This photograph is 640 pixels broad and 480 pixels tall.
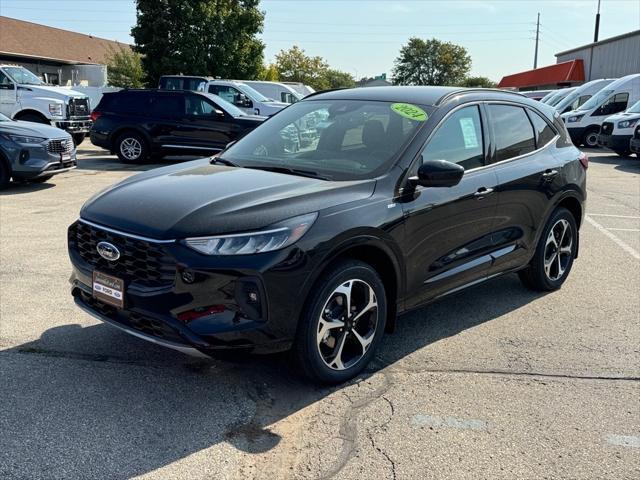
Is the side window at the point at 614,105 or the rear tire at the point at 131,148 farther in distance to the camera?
the side window at the point at 614,105

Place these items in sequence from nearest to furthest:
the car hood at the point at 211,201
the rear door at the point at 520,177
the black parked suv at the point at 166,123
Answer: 1. the car hood at the point at 211,201
2. the rear door at the point at 520,177
3. the black parked suv at the point at 166,123

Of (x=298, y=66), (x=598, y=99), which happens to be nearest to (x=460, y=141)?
(x=598, y=99)

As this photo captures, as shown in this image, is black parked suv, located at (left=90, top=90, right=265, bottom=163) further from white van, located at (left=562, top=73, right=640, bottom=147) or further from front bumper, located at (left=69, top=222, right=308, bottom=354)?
white van, located at (left=562, top=73, right=640, bottom=147)

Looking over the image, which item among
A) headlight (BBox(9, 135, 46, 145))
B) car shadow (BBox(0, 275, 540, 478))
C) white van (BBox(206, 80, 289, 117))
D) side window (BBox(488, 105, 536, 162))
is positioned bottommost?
car shadow (BBox(0, 275, 540, 478))

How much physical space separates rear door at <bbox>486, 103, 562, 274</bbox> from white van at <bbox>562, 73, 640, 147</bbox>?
18.1 metres

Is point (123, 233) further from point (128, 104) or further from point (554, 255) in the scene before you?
→ point (128, 104)

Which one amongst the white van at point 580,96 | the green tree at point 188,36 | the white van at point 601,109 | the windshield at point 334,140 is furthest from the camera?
the green tree at point 188,36

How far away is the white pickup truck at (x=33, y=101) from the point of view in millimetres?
16672

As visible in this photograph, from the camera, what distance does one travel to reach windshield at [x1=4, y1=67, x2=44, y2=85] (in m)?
16.8

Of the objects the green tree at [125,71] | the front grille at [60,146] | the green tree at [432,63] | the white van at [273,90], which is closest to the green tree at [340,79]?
the green tree at [432,63]

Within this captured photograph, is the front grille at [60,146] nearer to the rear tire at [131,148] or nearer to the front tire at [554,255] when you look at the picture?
the rear tire at [131,148]

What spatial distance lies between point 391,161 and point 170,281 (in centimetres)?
167

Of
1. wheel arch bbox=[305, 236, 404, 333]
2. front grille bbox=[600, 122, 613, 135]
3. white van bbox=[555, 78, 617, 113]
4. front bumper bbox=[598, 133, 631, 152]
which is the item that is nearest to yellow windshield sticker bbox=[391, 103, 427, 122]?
wheel arch bbox=[305, 236, 404, 333]

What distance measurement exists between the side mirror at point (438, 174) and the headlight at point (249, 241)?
3.44 feet
